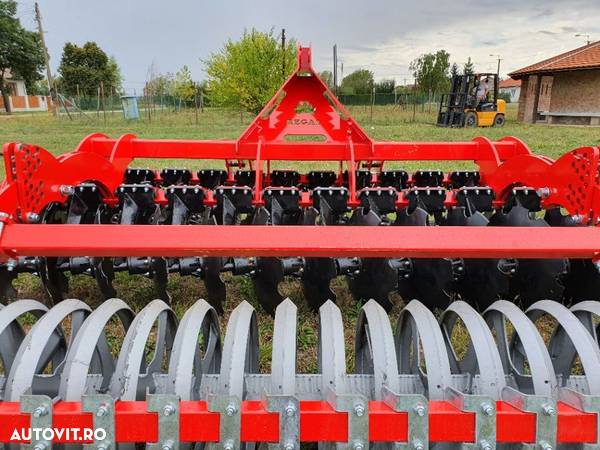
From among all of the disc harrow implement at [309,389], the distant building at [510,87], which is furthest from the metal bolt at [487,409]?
the distant building at [510,87]

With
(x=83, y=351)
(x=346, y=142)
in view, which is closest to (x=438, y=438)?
(x=83, y=351)

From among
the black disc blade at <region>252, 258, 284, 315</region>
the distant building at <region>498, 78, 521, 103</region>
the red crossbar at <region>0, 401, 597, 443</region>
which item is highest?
the distant building at <region>498, 78, 521, 103</region>

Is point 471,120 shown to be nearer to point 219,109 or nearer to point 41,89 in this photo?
point 219,109

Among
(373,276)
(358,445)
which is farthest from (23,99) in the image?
(358,445)

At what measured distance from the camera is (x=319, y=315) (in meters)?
2.10

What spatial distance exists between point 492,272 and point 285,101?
1.86 m

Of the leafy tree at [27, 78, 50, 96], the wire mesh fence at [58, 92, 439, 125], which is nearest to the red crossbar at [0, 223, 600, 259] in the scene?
the wire mesh fence at [58, 92, 439, 125]

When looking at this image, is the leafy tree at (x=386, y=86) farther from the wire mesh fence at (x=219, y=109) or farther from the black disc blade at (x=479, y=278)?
the black disc blade at (x=479, y=278)

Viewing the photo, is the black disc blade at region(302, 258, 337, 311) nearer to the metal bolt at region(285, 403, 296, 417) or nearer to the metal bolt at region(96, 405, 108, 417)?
the metal bolt at region(285, 403, 296, 417)

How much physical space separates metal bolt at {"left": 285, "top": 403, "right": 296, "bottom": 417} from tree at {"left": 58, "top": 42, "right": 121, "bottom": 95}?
51025mm

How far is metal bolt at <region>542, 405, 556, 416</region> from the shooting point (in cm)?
136

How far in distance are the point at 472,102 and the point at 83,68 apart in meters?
39.9

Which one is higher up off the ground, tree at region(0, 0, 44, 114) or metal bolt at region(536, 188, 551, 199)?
tree at region(0, 0, 44, 114)

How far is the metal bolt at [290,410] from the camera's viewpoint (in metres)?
1.39
